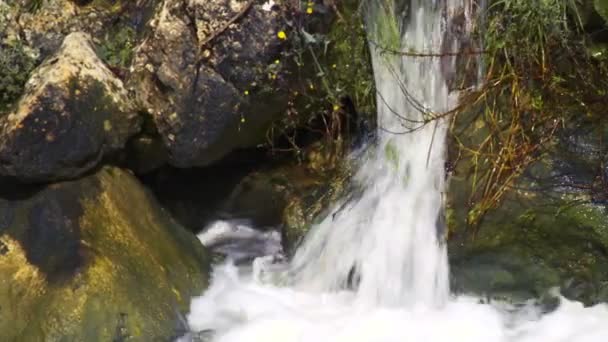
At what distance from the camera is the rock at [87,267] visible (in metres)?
3.22

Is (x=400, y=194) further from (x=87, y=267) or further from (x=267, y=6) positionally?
(x=87, y=267)

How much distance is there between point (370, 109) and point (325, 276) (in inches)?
39.8

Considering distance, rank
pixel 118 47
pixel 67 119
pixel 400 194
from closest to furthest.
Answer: pixel 67 119, pixel 400 194, pixel 118 47

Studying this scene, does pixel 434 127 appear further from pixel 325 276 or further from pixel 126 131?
pixel 126 131

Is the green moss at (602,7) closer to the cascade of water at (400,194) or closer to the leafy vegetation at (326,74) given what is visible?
the cascade of water at (400,194)

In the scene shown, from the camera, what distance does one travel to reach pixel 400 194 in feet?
13.0

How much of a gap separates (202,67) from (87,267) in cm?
118

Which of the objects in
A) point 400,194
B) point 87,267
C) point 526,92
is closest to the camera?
point 87,267

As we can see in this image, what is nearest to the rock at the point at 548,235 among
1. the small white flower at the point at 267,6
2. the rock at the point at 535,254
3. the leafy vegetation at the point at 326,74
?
the rock at the point at 535,254

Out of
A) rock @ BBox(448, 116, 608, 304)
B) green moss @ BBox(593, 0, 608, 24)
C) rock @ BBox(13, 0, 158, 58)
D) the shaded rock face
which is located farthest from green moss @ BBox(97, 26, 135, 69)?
green moss @ BBox(593, 0, 608, 24)

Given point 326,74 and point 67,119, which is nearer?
point 67,119

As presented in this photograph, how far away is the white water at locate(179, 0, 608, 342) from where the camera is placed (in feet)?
11.4

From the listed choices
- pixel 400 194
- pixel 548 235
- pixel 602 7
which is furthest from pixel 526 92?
pixel 400 194

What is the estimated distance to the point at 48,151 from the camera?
3445 mm
